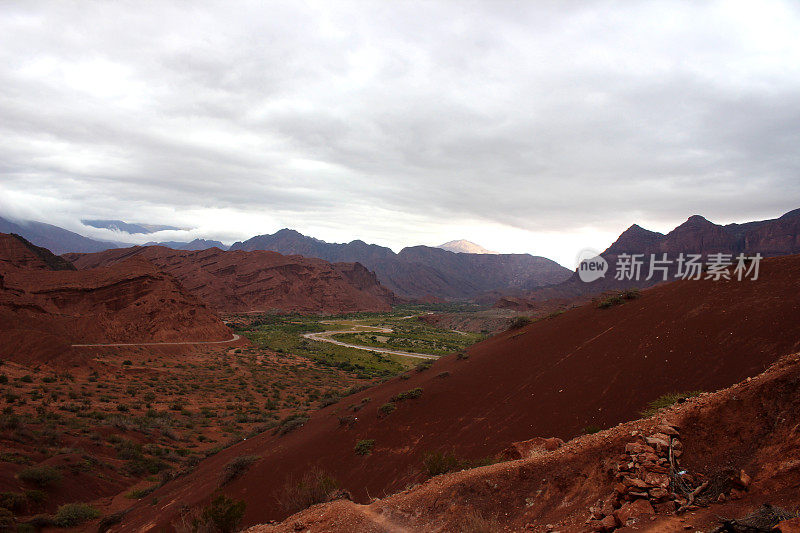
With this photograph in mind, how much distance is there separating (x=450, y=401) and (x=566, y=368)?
4635 mm

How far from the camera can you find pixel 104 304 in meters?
49.8

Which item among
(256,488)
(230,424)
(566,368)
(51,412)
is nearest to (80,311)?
(51,412)

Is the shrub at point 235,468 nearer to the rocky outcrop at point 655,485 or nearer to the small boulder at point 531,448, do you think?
the small boulder at point 531,448

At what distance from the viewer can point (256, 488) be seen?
39.7 ft

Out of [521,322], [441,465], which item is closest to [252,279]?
[521,322]

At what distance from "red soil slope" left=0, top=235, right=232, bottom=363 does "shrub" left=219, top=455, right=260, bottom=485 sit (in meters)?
36.1

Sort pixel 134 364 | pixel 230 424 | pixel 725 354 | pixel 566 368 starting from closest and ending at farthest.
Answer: pixel 725 354 < pixel 566 368 < pixel 230 424 < pixel 134 364

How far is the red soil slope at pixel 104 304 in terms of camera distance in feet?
141

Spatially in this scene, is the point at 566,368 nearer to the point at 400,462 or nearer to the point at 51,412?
the point at 400,462

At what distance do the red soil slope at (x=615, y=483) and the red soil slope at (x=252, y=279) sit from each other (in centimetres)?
11526

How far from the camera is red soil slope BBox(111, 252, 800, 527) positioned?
419 inches

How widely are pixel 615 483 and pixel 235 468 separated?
1232cm

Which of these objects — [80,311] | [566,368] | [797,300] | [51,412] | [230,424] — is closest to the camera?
[797,300]

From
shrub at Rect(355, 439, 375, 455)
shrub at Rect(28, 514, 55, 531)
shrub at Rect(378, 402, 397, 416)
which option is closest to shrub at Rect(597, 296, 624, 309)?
shrub at Rect(378, 402, 397, 416)
